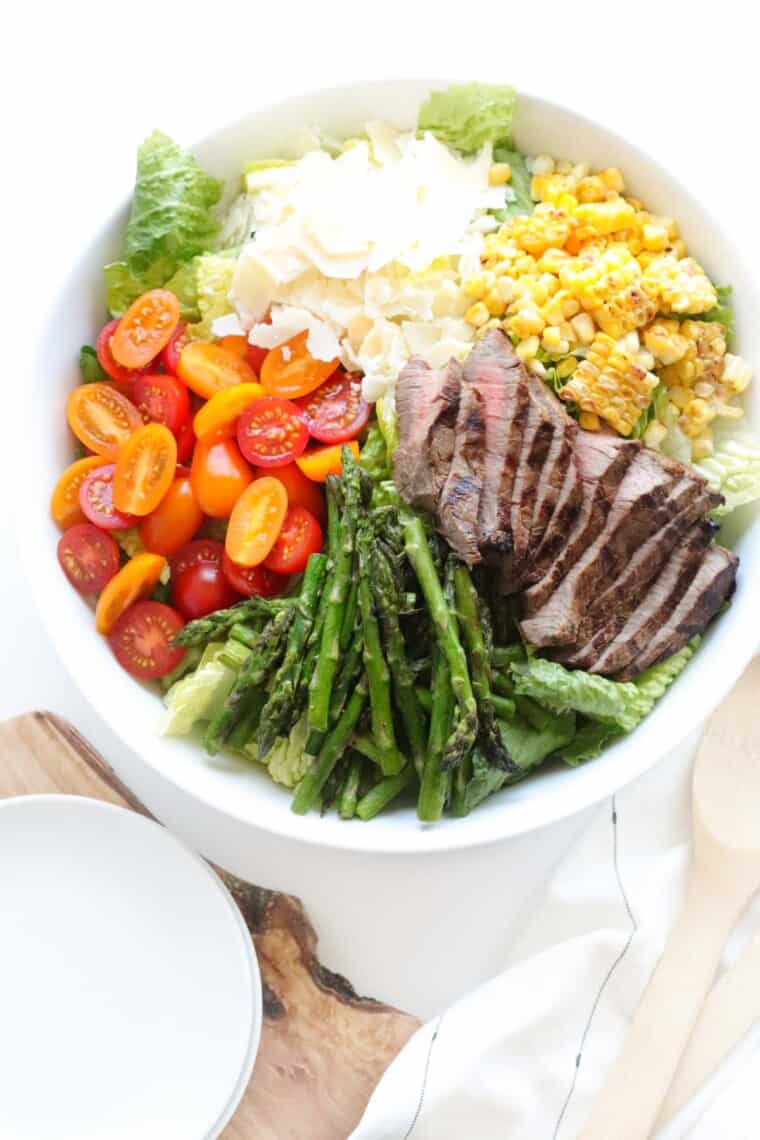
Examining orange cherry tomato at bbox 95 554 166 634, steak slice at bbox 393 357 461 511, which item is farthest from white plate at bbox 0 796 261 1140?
steak slice at bbox 393 357 461 511

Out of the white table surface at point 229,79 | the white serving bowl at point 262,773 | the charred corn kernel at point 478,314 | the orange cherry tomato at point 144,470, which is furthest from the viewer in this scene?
the white table surface at point 229,79

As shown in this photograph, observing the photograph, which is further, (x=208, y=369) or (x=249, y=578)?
(x=208, y=369)

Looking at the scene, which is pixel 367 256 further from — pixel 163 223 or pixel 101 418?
pixel 101 418

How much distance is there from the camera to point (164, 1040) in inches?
155

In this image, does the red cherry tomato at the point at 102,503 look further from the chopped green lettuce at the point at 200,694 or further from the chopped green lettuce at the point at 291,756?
the chopped green lettuce at the point at 291,756

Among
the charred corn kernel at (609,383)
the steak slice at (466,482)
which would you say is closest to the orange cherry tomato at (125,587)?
the steak slice at (466,482)

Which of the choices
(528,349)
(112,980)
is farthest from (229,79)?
(112,980)

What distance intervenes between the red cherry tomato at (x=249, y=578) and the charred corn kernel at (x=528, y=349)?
3.47 ft

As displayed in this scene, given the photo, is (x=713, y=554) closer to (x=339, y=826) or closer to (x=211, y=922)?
(x=339, y=826)

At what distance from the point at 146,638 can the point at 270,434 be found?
76 centimetres

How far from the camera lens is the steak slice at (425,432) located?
373 cm

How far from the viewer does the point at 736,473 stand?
3854 millimetres

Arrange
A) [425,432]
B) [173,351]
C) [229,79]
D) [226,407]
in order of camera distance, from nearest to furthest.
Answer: [425,432], [226,407], [173,351], [229,79]

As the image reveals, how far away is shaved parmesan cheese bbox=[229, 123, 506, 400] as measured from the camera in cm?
398
